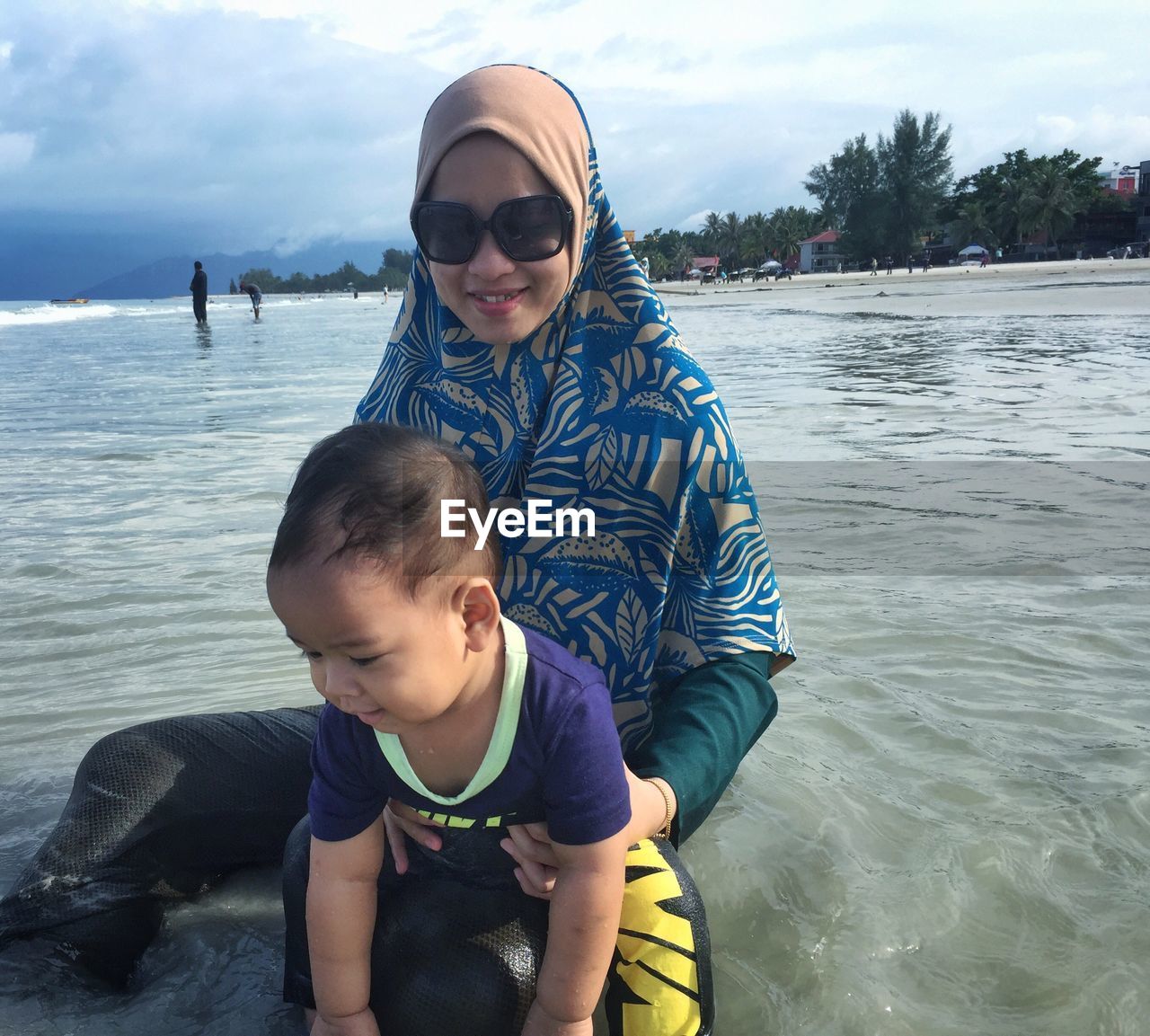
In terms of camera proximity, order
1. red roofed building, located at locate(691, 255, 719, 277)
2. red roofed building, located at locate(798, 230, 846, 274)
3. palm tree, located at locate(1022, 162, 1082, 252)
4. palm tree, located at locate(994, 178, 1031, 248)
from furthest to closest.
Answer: red roofed building, located at locate(691, 255, 719, 277) < red roofed building, located at locate(798, 230, 846, 274) < palm tree, located at locate(994, 178, 1031, 248) < palm tree, located at locate(1022, 162, 1082, 252)

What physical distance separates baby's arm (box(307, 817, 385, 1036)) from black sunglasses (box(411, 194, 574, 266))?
3.36ft

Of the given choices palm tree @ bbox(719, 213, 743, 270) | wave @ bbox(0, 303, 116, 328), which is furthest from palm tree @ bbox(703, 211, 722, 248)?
wave @ bbox(0, 303, 116, 328)

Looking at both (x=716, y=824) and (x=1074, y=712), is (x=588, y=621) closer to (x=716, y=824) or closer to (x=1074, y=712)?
(x=716, y=824)

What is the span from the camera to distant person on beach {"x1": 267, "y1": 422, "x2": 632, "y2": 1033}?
1330 millimetres

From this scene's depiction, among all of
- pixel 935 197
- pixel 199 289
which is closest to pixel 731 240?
pixel 935 197

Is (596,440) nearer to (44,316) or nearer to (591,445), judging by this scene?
(591,445)

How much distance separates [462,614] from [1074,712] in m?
2.14

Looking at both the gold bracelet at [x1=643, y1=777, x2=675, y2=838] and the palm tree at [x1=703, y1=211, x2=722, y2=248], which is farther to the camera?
the palm tree at [x1=703, y1=211, x2=722, y2=248]

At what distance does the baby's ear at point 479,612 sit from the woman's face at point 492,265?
727mm

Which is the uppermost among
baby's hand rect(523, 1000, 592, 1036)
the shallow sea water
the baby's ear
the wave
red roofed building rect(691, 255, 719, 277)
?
the baby's ear

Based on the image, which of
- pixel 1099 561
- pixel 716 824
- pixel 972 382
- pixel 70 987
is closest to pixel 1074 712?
pixel 716 824

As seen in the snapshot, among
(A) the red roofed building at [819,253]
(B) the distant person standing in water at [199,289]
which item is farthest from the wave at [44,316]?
(A) the red roofed building at [819,253]

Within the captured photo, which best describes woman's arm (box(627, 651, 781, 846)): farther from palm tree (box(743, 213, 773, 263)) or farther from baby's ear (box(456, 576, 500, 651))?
palm tree (box(743, 213, 773, 263))

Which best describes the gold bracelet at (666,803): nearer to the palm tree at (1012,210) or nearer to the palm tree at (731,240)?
the palm tree at (1012,210)
